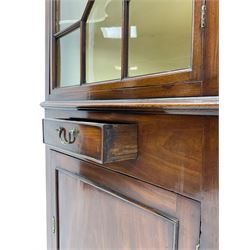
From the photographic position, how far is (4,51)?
1.09 metres

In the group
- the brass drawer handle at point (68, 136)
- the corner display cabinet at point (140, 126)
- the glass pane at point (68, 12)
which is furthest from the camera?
the glass pane at point (68, 12)

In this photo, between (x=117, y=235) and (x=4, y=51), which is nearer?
(x=117, y=235)

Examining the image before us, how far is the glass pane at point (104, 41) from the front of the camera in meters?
0.64

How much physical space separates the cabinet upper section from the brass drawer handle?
0.38 feet

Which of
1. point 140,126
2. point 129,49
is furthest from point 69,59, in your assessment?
point 140,126

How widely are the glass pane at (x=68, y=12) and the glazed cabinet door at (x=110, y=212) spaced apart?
1.45 feet

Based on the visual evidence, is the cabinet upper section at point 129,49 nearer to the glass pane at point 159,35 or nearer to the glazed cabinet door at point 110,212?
the glass pane at point 159,35

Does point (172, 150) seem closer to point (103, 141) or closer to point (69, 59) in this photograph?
point (103, 141)

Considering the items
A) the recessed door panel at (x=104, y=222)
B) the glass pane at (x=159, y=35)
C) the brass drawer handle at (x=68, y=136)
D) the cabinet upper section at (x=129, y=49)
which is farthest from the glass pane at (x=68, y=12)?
the recessed door panel at (x=104, y=222)

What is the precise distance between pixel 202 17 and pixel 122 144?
0.27 m

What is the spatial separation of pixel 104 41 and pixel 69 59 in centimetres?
20

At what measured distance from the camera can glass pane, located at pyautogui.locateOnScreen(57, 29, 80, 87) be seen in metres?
0.82
